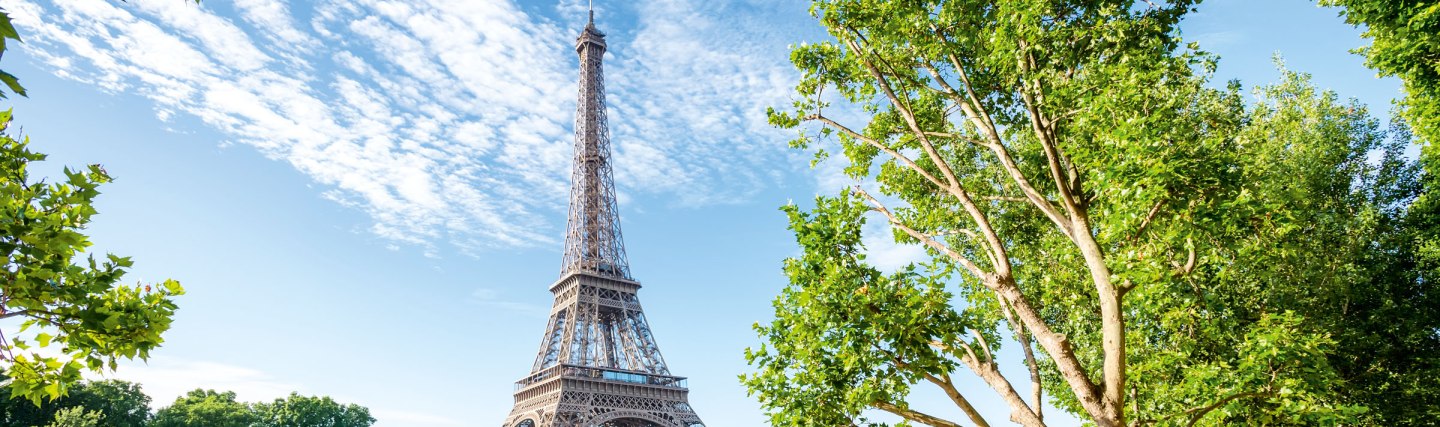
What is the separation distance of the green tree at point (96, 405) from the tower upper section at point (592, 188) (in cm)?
3172

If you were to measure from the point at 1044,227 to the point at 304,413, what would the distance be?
2657 inches

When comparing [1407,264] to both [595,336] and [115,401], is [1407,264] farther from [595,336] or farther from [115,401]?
[115,401]

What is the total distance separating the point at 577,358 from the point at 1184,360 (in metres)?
53.2

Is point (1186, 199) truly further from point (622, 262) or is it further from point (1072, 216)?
point (622, 262)

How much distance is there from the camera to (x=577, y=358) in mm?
61562

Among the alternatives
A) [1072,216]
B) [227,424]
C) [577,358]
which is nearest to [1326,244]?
[1072,216]

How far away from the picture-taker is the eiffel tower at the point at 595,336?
59.0 metres

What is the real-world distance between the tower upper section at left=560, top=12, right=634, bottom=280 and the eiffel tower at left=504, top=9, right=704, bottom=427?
91 millimetres

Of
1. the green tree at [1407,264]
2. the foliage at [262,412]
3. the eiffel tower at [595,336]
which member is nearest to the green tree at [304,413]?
the foliage at [262,412]

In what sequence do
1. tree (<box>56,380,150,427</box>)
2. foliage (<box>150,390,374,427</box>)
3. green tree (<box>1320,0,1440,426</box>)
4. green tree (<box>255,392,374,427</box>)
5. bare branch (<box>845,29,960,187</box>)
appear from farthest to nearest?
green tree (<box>255,392,374,427</box>)
foliage (<box>150,390,374,427</box>)
tree (<box>56,380,150,427</box>)
green tree (<box>1320,0,1440,426</box>)
bare branch (<box>845,29,960,187</box>)

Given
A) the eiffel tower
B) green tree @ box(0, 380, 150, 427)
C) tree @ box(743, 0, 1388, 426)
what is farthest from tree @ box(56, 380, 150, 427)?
tree @ box(743, 0, 1388, 426)

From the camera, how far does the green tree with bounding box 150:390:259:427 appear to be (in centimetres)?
5678

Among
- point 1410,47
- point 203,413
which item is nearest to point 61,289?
point 1410,47

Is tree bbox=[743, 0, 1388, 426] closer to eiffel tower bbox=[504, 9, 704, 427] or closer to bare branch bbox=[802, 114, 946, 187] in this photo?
bare branch bbox=[802, 114, 946, 187]
